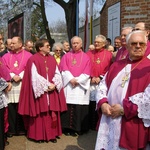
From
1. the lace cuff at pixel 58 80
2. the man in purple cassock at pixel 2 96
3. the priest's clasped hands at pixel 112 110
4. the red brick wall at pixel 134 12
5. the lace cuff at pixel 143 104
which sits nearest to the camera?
the lace cuff at pixel 143 104

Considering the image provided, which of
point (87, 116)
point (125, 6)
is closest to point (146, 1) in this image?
point (125, 6)

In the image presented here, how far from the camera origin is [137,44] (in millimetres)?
3170

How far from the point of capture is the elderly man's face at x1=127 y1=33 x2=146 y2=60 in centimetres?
317

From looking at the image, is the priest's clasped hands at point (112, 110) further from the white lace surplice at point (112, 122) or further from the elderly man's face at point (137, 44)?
the elderly man's face at point (137, 44)

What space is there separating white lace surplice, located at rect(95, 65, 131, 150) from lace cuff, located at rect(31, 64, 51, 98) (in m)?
1.91

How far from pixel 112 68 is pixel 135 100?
0.58m

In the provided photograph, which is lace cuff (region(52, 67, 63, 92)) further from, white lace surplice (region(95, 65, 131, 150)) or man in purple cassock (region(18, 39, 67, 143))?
white lace surplice (region(95, 65, 131, 150))

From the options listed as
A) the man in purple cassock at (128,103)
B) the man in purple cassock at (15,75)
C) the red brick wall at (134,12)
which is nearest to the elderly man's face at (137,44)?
the man in purple cassock at (128,103)

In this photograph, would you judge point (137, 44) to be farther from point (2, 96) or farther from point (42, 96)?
point (42, 96)

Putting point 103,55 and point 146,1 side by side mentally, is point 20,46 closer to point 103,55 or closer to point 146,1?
point 103,55

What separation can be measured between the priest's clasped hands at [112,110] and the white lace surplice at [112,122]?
7 centimetres

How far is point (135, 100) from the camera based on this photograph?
308cm

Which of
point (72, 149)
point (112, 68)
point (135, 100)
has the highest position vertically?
point (112, 68)

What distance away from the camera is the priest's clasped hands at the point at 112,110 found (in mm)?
3168
